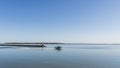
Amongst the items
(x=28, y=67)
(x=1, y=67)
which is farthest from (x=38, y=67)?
(x=1, y=67)

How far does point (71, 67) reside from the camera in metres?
24.3

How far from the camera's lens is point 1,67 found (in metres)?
23.5

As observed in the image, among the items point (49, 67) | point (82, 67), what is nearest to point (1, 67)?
point (49, 67)

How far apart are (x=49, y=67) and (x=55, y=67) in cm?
79

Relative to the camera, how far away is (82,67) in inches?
960

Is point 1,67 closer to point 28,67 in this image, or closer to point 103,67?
point 28,67

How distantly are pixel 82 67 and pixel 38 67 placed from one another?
5840mm

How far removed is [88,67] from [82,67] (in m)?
0.80

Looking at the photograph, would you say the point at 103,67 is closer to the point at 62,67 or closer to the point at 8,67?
the point at 62,67

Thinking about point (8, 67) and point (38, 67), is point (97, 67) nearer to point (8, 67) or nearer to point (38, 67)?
point (38, 67)

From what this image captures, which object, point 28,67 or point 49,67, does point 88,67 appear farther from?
point 28,67

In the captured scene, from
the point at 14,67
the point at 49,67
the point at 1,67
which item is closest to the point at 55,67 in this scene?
the point at 49,67

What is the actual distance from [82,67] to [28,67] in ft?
23.5

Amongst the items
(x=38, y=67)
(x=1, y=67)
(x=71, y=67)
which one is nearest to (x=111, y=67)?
(x=71, y=67)
